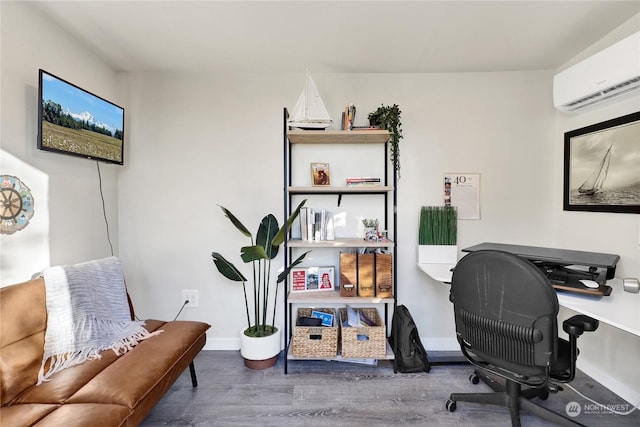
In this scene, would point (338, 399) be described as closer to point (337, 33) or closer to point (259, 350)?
point (259, 350)

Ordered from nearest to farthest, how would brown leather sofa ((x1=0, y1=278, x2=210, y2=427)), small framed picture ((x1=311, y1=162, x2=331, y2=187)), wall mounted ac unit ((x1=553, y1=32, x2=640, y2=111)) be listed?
1. brown leather sofa ((x1=0, y1=278, x2=210, y2=427))
2. wall mounted ac unit ((x1=553, y1=32, x2=640, y2=111))
3. small framed picture ((x1=311, y1=162, x2=331, y2=187))

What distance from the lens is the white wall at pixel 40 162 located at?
5.04 feet

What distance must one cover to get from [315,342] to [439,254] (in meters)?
1.16

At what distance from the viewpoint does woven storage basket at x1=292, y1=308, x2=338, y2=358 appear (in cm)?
210

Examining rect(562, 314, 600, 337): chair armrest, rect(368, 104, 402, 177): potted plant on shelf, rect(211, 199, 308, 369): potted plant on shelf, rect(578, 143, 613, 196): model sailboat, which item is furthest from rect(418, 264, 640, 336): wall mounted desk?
rect(211, 199, 308, 369): potted plant on shelf

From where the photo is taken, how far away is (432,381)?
201cm

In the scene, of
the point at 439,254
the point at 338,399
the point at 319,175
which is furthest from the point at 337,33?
the point at 338,399

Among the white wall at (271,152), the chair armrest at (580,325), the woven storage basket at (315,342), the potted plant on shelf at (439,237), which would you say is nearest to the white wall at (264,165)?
the white wall at (271,152)

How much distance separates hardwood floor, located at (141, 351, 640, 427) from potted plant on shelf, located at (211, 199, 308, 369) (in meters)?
0.14

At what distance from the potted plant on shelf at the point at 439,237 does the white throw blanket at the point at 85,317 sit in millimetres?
1962

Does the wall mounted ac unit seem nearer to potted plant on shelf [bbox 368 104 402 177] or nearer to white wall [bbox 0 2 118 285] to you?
potted plant on shelf [bbox 368 104 402 177]

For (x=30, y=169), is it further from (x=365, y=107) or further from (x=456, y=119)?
(x=456, y=119)

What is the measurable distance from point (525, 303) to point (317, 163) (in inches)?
63.8

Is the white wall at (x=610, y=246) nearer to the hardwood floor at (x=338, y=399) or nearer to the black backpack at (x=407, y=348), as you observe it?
the hardwood floor at (x=338, y=399)
